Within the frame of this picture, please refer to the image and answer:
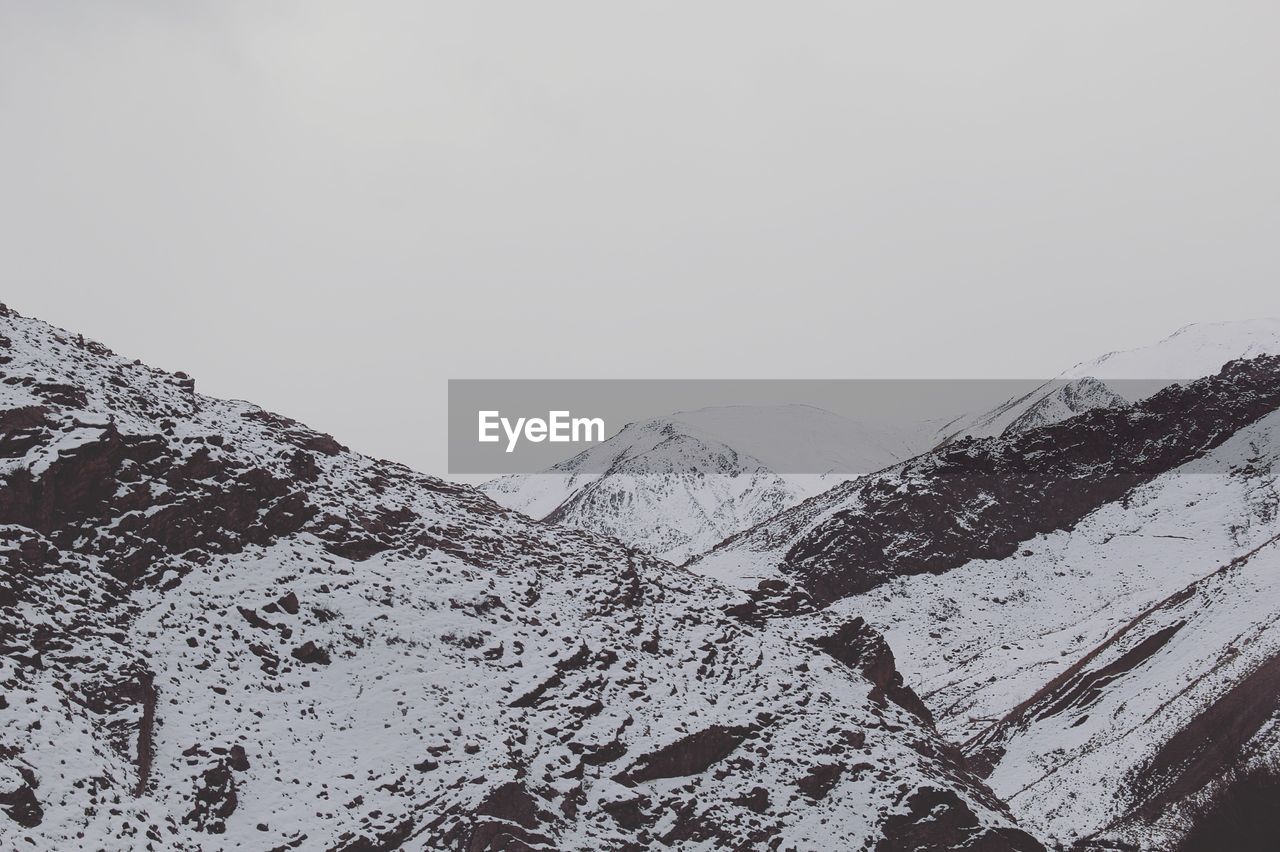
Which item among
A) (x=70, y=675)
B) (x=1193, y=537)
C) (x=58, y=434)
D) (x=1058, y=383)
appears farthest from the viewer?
(x=1058, y=383)

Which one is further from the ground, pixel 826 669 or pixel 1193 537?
pixel 1193 537

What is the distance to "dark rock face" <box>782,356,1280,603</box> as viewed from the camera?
85938 mm

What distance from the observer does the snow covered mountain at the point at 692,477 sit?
136 m

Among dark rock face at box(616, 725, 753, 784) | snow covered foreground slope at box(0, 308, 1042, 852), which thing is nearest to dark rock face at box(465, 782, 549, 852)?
snow covered foreground slope at box(0, 308, 1042, 852)

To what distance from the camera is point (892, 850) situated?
30.9 meters

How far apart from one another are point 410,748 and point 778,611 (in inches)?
728

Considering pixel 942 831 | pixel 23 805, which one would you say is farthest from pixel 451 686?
pixel 942 831

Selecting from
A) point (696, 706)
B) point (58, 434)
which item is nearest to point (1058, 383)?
point (696, 706)

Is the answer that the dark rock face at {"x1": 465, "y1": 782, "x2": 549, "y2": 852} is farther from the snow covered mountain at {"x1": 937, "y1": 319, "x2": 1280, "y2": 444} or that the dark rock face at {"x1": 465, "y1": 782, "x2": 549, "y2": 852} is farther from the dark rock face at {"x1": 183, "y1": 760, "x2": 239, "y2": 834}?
the snow covered mountain at {"x1": 937, "y1": 319, "x2": 1280, "y2": 444}

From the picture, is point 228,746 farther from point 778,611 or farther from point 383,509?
point 778,611

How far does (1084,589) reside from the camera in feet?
252

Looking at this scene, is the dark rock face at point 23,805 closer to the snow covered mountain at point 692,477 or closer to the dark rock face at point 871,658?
the dark rock face at point 871,658

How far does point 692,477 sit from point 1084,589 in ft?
271

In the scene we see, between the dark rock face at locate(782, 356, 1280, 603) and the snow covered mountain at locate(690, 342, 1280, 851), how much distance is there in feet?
0.59
